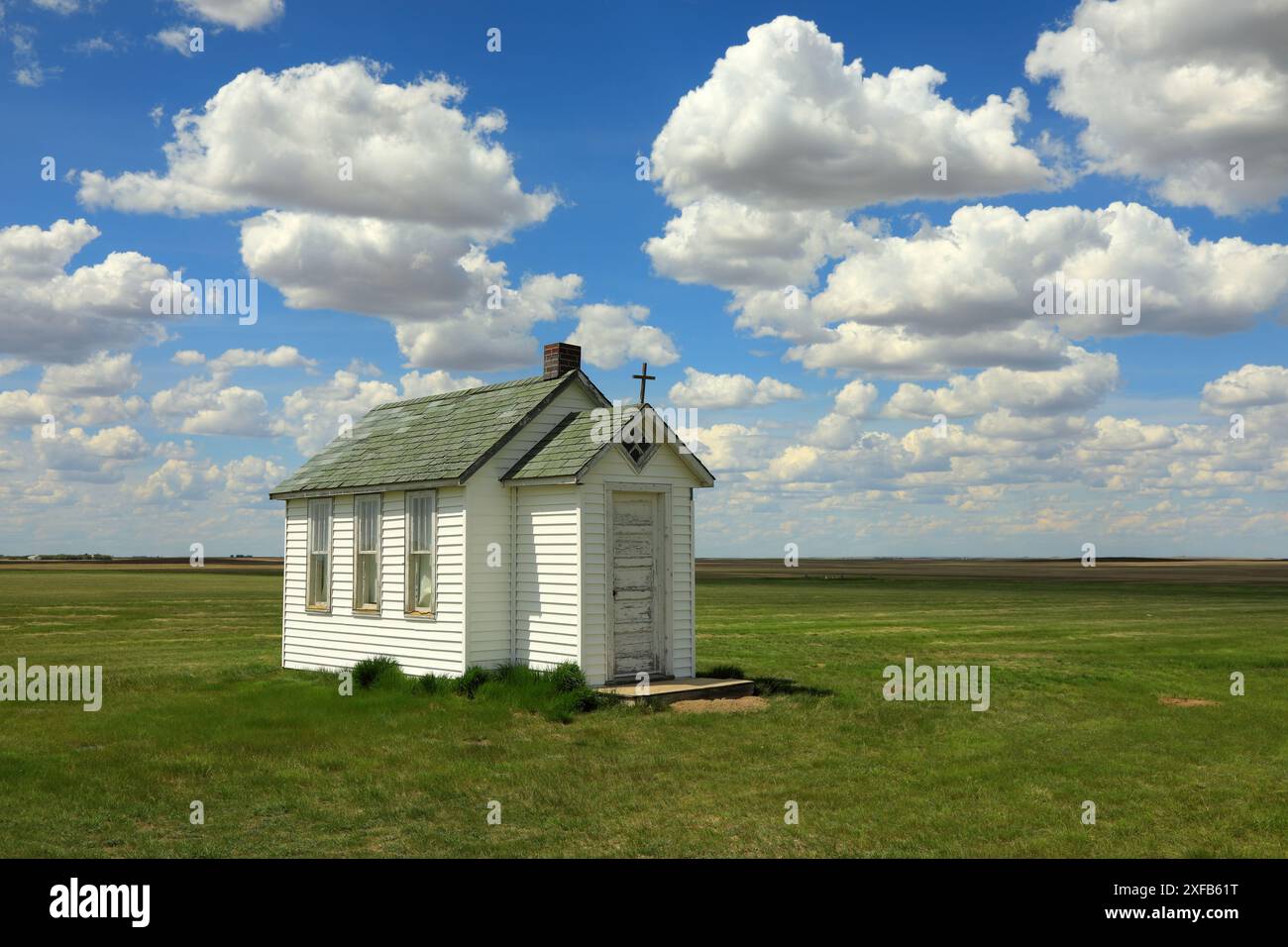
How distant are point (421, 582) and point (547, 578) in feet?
9.03

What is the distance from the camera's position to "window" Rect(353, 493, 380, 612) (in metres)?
20.7

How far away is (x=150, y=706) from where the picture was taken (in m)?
17.5

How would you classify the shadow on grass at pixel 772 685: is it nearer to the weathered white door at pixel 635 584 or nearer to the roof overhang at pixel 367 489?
the weathered white door at pixel 635 584

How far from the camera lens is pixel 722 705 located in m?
17.3

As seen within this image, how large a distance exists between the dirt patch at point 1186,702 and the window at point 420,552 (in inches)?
538

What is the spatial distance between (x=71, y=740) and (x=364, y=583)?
6866 mm

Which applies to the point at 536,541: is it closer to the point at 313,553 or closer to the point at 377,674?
the point at 377,674

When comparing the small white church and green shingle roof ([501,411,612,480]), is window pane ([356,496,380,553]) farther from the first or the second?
green shingle roof ([501,411,612,480])

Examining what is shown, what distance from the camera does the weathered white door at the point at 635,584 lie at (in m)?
18.1

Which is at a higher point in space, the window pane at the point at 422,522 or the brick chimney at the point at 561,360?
the brick chimney at the point at 561,360

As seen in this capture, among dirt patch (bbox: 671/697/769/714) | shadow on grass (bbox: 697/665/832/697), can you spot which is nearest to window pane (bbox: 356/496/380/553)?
shadow on grass (bbox: 697/665/832/697)

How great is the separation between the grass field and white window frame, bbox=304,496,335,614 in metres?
1.67

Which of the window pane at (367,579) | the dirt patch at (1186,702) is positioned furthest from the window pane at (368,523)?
the dirt patch at (1186,702)
